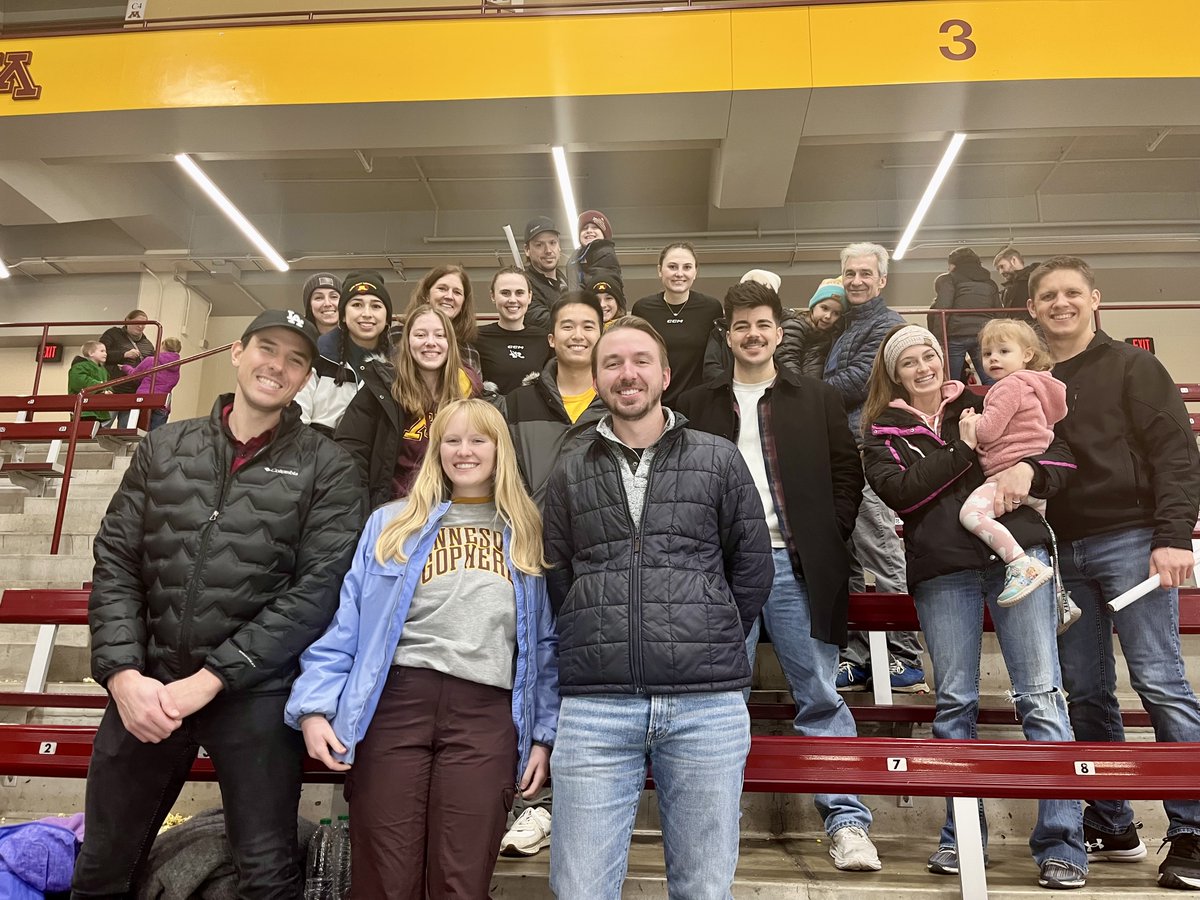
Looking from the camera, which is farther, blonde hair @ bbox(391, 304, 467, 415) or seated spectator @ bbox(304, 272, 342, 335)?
seated spectator @ bbox(304, 272, 342, 335)

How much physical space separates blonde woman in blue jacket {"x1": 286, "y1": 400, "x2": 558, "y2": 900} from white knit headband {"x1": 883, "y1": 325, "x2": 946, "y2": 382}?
132cm

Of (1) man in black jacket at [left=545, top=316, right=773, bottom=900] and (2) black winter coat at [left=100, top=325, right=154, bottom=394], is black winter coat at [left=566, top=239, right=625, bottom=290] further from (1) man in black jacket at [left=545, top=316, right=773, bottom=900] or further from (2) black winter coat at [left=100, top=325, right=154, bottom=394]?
(2) black winter coat at [left=100, top=325, right=154, bottom=394]

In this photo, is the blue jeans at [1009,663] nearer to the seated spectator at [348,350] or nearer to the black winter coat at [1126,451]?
the black winter coat at [1126,451]

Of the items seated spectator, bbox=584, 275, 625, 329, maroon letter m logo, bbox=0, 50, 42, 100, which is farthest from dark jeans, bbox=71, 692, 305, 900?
maroon letter m logo, bbox=0, 50, 42, 100

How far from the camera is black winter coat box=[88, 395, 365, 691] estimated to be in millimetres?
1992

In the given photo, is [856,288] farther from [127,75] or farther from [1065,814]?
[127,75]

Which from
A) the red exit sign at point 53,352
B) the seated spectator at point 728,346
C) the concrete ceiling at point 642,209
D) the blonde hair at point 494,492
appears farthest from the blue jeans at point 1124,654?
the red exit sign at point 53,352

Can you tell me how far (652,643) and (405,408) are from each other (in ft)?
4.47

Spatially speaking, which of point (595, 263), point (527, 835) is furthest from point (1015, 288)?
point (527, 835)

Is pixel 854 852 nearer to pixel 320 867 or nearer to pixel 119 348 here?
pixel 320 867

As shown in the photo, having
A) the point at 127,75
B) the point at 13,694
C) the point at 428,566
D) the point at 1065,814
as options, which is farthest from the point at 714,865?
the point at 127,75

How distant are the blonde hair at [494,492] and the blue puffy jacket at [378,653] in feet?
0.09

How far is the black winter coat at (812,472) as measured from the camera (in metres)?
2.52

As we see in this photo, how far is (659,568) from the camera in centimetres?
193
